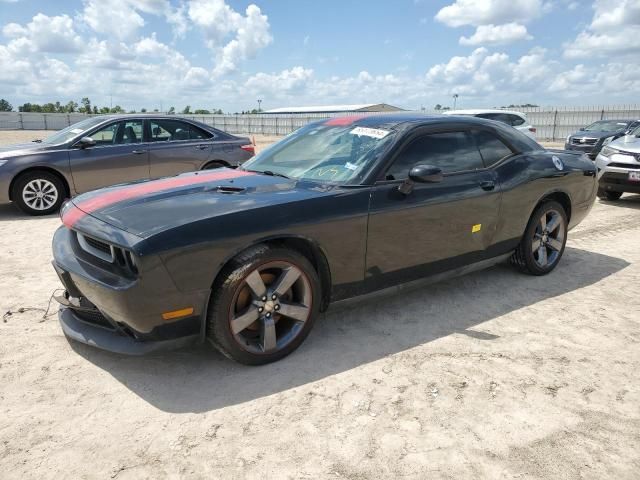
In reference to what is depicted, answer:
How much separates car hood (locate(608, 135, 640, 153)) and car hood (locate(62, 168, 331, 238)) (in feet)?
23.6

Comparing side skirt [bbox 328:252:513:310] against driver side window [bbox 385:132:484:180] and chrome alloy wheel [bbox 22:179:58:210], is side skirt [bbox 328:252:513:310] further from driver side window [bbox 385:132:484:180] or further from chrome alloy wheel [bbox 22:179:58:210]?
chrome alloy wheel [bbox 22:179:58:210]

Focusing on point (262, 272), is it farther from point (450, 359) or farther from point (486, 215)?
point (486, 215)

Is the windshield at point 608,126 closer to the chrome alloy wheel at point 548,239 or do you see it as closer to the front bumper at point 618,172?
the front bumper at point 618,172

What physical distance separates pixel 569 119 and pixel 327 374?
3004 centimetres

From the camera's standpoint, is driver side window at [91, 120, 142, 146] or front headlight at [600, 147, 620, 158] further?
front headlight at [600, 147, 620, 158]

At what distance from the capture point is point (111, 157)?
7730 mm

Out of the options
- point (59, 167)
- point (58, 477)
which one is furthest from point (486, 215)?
point (59, 167)

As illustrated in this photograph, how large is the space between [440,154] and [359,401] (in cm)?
209

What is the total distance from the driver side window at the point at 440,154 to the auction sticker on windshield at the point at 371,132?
8.0 inches

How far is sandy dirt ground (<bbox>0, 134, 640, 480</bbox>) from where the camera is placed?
2.29 metres


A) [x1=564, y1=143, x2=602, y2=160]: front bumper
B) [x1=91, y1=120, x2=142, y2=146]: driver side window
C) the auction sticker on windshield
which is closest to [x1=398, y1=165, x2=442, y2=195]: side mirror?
the auction sticker on windshield

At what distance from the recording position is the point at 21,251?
5547 mm

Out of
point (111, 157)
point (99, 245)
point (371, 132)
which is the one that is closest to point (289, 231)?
point (99, 245)

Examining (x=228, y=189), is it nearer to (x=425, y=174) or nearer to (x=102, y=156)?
(x=425, y=174)
